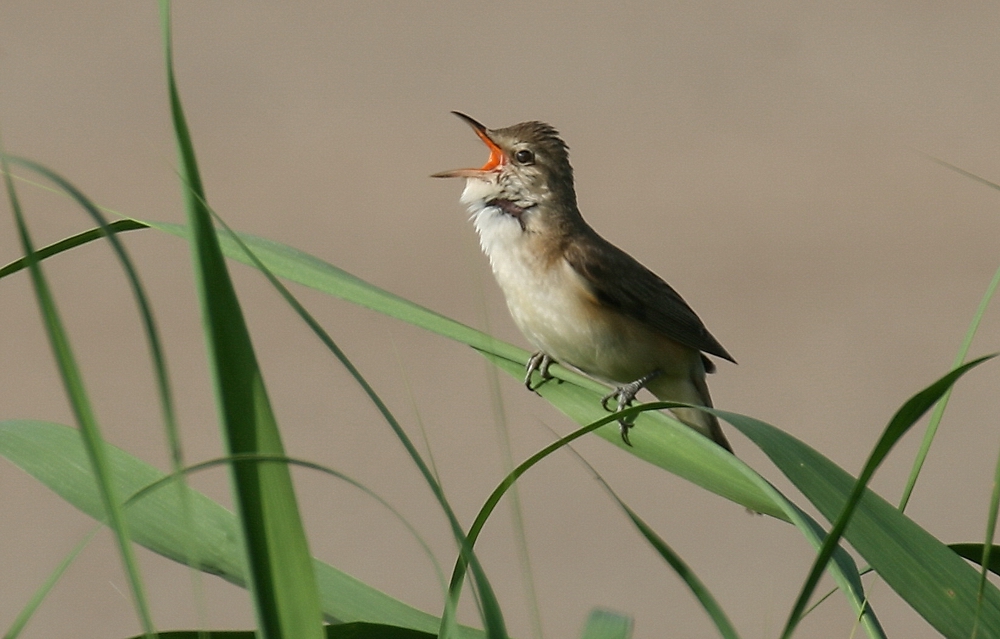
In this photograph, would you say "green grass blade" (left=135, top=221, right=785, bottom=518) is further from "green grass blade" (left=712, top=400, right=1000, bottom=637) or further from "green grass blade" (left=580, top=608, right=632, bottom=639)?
"green grass blade" (left=580, top=608, right=632, bottom=639)

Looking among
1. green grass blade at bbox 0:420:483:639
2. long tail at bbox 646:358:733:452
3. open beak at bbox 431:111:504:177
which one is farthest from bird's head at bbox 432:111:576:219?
green grass blade at bbox 0:420:483:639

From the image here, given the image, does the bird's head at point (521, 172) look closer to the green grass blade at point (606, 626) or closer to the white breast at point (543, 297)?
the white breast at point (543, 297)

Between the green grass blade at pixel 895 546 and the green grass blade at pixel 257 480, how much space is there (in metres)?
0.53

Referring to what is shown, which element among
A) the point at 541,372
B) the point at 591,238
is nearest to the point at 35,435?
the point at 541,372

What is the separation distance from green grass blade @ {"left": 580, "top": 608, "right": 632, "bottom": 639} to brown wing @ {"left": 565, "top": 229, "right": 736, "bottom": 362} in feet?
7.82

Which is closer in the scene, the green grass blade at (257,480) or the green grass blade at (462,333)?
the green grass blade at (257,480)

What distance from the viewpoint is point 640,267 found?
413 cm

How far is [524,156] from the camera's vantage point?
4039 millimetres

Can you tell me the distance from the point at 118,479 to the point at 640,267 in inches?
101

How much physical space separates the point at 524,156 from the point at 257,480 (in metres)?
2.93


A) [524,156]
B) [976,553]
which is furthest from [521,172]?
[976,553]

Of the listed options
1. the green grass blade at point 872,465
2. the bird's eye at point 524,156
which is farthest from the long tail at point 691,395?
the green grass blade at point 872,465

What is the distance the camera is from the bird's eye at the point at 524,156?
403 centimetres

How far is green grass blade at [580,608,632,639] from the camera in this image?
1371 millimetres
